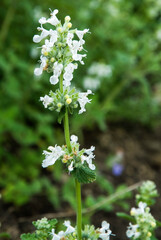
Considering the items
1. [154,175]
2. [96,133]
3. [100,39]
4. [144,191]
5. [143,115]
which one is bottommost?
[144,191]

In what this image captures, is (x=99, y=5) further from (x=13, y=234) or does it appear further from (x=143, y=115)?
(x=13, y=234)

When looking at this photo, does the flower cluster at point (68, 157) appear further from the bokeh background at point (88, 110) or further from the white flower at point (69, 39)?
the bokeh background at point (88, 110)

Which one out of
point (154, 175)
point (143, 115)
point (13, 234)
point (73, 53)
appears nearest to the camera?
point (73, 53)

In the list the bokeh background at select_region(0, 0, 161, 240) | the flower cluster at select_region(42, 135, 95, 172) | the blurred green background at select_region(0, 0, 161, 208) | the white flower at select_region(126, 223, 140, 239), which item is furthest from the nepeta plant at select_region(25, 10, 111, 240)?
the blurred green background at select_region(0, 0, 161, 208)

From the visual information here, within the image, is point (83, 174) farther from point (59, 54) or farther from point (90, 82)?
point (90, 82)

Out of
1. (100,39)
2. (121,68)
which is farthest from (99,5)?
(121,68)

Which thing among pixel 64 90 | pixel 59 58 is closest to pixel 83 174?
pixel 64 90
